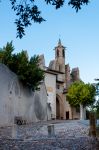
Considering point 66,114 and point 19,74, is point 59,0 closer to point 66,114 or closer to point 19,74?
point 19,74

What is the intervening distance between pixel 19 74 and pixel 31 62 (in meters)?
1.72

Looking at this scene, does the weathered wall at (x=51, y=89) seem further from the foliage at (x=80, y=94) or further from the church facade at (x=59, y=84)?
the foliage at (x=80, y=94)

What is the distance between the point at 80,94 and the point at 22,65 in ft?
109

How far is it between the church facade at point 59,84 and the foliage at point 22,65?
19015 mm

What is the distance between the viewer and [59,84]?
2867 inches

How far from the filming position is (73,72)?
8575cm

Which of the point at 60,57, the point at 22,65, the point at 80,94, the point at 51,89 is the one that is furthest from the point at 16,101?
the point at 60,57

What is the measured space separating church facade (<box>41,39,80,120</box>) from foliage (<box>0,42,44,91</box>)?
19.0 m

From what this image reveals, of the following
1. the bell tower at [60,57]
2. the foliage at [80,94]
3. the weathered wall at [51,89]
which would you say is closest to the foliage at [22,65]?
the weathered wall at [51,89]

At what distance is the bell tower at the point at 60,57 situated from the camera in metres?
80.6

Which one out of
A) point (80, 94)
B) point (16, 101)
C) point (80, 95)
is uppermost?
point (80, 94)

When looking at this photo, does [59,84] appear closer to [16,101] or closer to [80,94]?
[80,94]

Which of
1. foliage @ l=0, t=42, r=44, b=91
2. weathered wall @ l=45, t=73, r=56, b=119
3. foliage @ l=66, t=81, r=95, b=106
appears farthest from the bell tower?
foliage @ l=0, t=42, r=44, b=91

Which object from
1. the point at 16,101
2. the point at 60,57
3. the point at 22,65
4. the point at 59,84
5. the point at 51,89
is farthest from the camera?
the point at 60,57
